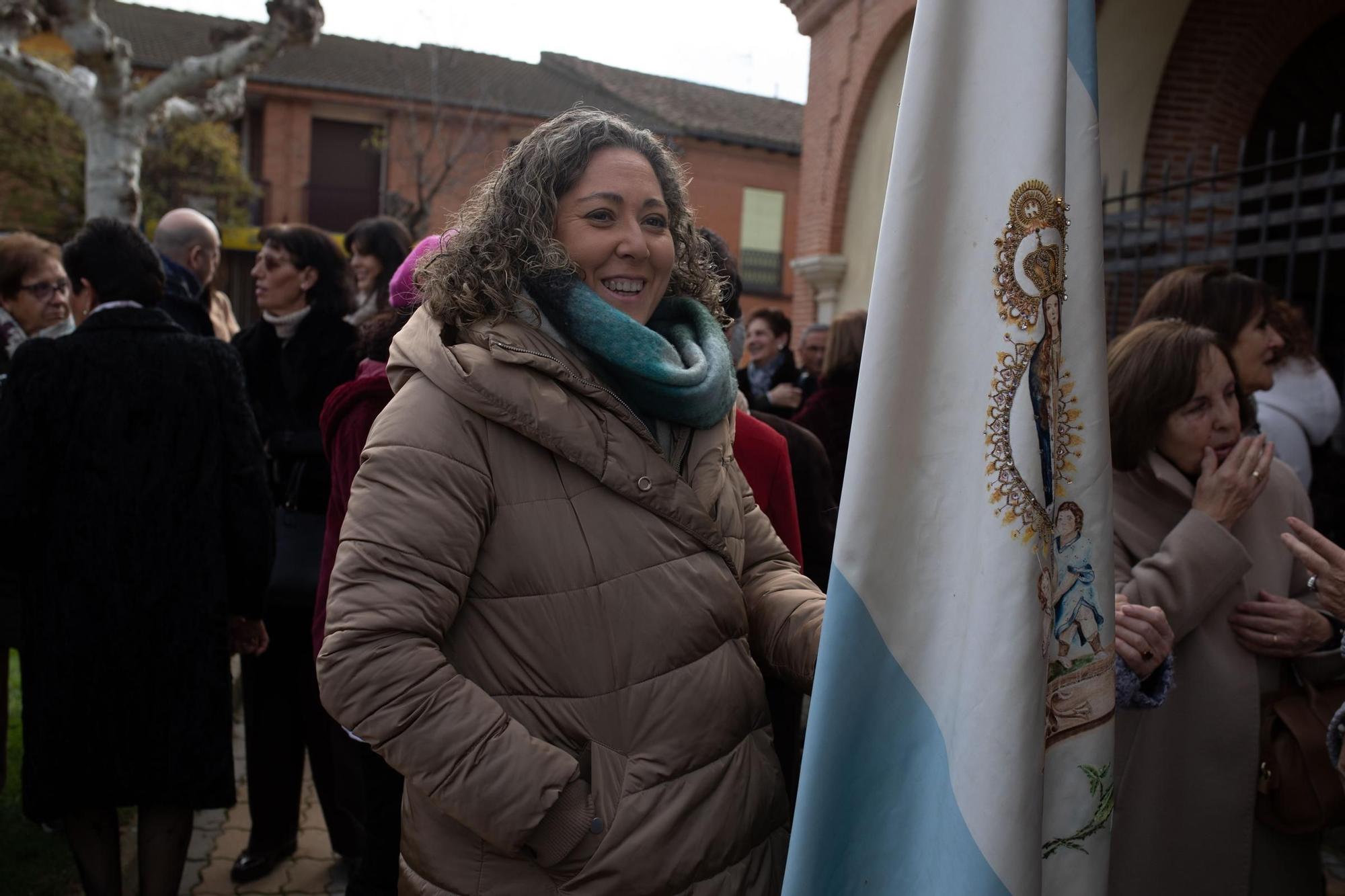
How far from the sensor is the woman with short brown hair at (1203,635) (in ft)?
7.45

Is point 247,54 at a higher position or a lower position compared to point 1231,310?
higher

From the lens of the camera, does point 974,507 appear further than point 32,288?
No

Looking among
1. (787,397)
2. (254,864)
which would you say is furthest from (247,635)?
(787,397)

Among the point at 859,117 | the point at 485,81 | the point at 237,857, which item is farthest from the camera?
the point at 485,81

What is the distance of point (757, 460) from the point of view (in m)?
2.67

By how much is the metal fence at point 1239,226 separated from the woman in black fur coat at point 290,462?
2.60 m

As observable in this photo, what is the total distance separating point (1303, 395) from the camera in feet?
12.3

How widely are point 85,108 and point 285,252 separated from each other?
398 inches

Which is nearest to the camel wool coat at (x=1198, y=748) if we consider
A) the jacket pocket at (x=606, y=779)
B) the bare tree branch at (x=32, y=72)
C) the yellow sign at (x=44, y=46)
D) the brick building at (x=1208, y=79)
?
the jacket pocket at (x=606, y=779)

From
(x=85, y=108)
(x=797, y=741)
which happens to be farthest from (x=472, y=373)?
(x=85, y=108)

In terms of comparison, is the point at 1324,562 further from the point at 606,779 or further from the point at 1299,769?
the point at 606,779

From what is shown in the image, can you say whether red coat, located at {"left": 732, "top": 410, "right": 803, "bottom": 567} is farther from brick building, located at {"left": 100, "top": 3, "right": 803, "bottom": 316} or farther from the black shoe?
brick building, located at {"left": 100, "top": 3, "right": 803, "bottom": 316}

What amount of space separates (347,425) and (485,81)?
31.3 meters

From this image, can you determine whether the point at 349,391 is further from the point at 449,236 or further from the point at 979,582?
the point at 979,582
